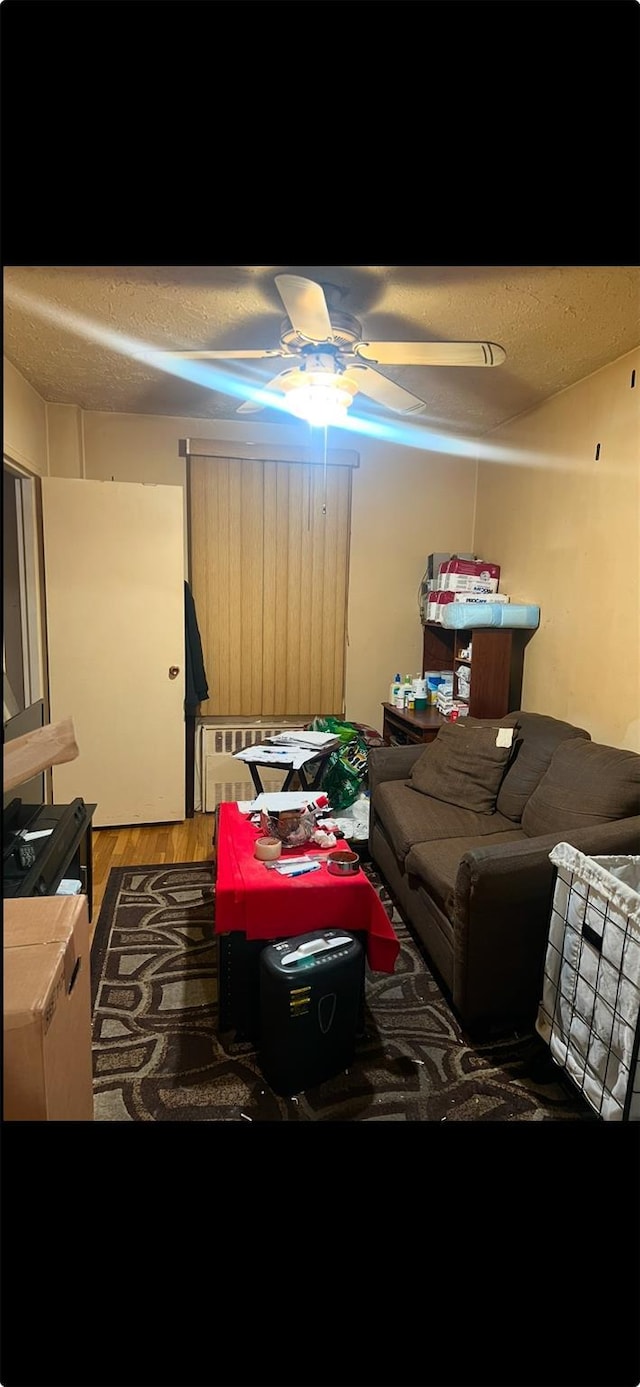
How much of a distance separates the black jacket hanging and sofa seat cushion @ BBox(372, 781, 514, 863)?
1.50 meters

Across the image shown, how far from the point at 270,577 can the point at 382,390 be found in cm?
167

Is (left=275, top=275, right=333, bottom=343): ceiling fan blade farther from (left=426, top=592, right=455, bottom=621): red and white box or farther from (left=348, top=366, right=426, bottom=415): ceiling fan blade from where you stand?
(left=426, top=592, right=455, bottom=621): red and white box

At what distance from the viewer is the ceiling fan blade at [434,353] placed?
2.02 metres

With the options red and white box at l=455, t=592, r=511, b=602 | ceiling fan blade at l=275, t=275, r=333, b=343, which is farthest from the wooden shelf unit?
ceiling fan blade at l=275, t=275, r=333, b=343

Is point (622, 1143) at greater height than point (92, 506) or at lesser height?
lesser

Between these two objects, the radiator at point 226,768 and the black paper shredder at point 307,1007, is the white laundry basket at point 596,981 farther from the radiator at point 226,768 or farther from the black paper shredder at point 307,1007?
the radiator at point 226,768

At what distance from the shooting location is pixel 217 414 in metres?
3.72

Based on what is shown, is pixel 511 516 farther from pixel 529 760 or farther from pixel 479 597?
pixel 529 760

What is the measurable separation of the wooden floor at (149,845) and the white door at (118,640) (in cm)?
9

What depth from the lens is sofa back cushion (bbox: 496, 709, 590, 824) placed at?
2686 mm

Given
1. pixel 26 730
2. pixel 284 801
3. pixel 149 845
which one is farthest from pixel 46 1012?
pixel 149 845

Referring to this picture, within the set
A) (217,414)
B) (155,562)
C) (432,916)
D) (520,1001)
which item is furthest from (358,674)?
(520,1001)

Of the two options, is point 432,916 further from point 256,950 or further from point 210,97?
point 210,97

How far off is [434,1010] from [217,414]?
330 centimetres
